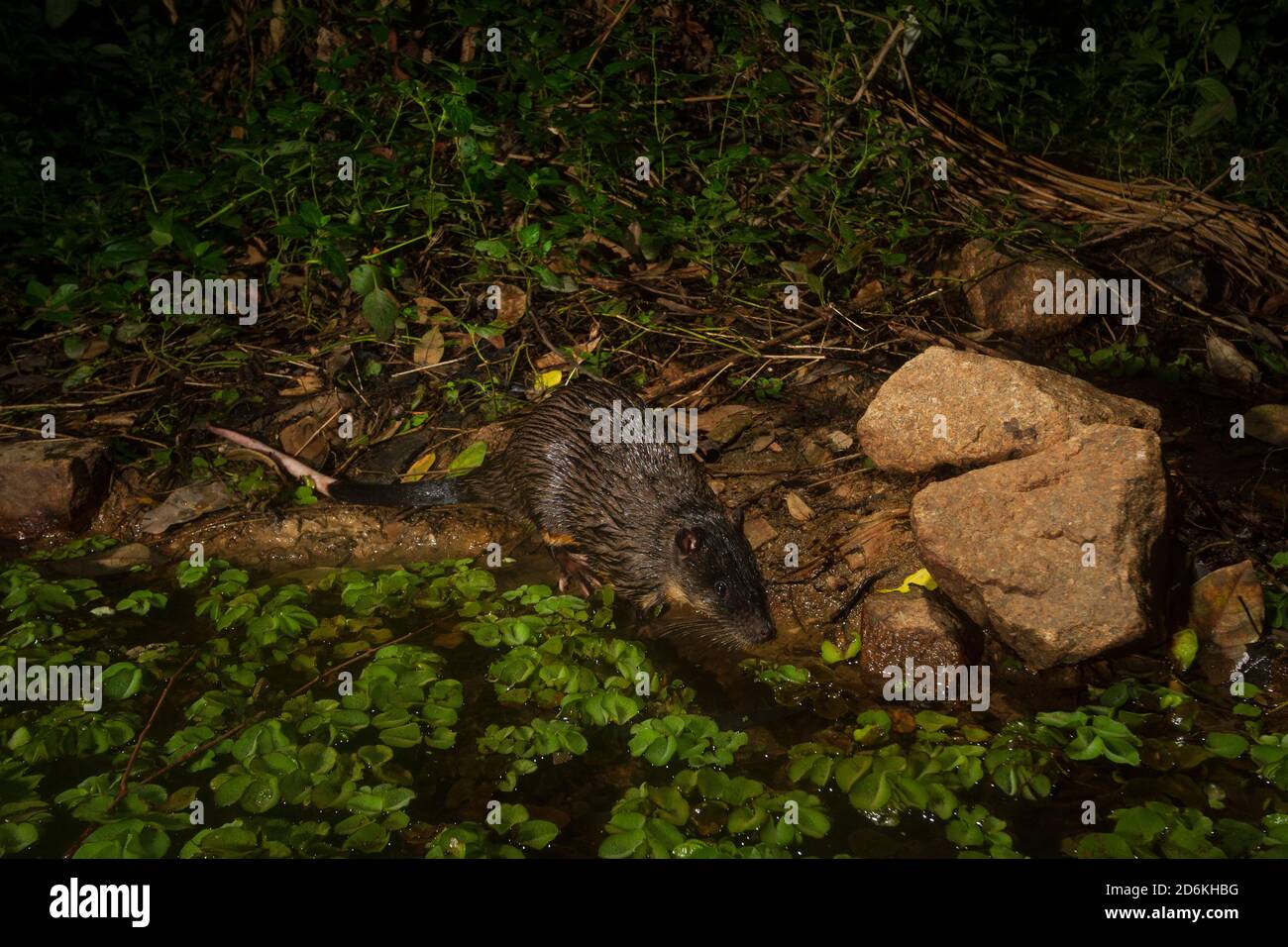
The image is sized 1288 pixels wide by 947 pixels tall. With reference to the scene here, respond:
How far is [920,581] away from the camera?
13.9ft

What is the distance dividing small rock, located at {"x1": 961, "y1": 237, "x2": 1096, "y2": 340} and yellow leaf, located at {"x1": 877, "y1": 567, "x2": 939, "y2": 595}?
2063 mm

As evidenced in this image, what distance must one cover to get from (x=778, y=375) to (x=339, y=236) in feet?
9.08

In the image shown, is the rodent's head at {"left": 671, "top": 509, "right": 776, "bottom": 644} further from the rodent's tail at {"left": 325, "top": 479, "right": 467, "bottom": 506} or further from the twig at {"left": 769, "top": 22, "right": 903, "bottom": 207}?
the twig at {"left": 769, "top": 22, "right": 903, "bottom": 207}

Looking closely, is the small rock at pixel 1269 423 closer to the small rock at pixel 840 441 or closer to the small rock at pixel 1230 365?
the small rock at pixel 1230 365

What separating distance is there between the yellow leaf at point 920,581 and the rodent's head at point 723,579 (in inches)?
25.0

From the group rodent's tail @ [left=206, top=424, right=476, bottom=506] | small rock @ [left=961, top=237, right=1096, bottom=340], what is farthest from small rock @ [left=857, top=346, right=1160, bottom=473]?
rodent's tail @ [left=206, top=424, right=476, bottom=506]

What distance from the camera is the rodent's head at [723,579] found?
4.27 m

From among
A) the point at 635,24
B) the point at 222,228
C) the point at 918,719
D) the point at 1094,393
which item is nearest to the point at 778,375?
the point at 1094,393

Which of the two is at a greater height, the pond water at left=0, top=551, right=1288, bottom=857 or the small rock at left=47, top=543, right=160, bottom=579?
the small rock at left=47, top=543, right=160, bottom=579

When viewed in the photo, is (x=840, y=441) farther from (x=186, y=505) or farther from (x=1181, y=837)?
(x=186, y=505)

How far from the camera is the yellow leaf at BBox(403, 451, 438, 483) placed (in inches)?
214

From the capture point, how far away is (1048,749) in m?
3.39

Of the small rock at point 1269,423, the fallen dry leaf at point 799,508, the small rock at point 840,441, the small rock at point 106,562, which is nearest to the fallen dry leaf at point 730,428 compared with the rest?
the small rock at point 840,441

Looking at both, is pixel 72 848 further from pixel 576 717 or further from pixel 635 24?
pixel 635 24
